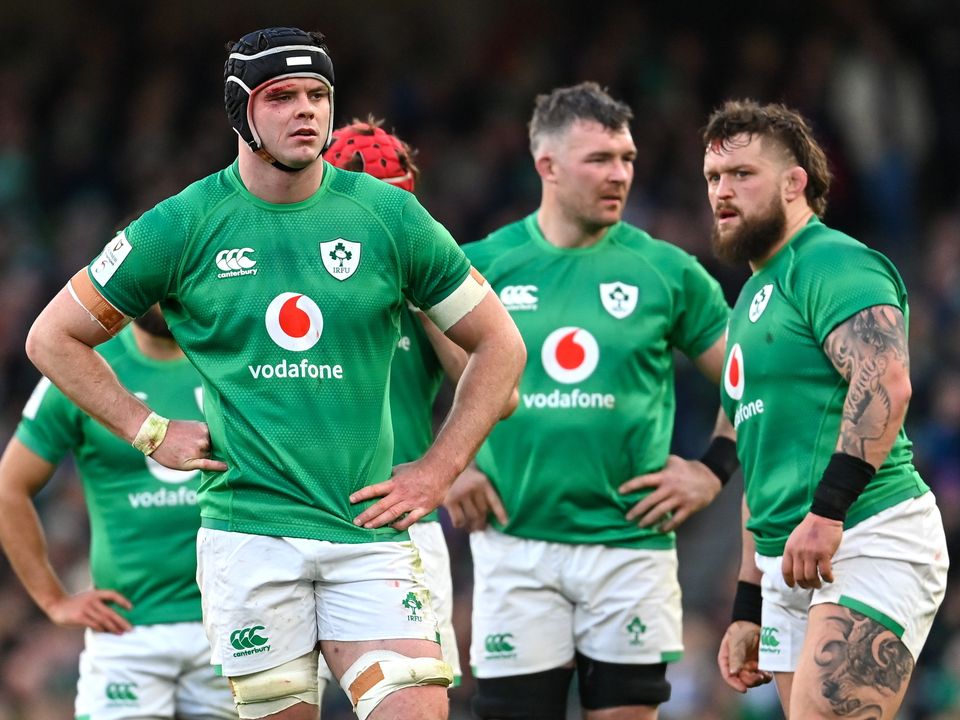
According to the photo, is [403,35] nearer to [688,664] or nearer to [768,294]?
[688,664]

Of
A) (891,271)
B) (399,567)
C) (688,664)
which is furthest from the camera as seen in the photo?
(688,664)

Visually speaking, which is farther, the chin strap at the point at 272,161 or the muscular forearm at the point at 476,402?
the muscular forearm at the point at 476,402

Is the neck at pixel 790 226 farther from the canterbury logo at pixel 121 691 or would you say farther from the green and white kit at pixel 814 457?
the canterbury logo at pixel 121 691

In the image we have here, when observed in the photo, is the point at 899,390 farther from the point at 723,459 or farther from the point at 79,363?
the point at 79,363

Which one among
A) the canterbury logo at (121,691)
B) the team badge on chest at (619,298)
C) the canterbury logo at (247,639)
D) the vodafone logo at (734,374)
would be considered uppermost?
the team badge on chest at (619,298)

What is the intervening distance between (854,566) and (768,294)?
1.02m

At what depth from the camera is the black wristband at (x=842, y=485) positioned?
17.6ft

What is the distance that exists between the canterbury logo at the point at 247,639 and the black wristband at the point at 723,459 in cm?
257

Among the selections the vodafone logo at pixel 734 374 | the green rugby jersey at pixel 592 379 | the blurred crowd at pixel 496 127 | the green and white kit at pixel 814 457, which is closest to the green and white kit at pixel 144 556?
the green rugby jersey at pixel 592 379

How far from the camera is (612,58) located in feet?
47.8

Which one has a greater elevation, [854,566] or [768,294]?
[768,294]

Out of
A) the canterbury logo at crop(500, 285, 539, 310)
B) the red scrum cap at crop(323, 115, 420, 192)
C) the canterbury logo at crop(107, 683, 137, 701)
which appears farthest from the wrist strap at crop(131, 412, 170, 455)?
the canterbury logo at crop(500, 285, 539, 310)

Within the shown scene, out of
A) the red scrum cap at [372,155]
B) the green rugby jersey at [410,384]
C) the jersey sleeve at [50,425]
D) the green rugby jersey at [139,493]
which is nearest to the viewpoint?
the red scrum cap at [372,155]

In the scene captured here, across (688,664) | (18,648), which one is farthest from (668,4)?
(18,648)
